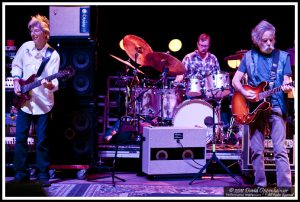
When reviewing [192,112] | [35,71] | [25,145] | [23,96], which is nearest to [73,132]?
[25,145]

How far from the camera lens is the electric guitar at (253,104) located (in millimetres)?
4923

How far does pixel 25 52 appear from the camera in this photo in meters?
5.64

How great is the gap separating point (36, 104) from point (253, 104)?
2.80m

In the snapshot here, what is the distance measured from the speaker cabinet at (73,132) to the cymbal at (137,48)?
5.49ft

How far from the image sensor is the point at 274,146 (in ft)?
16.4

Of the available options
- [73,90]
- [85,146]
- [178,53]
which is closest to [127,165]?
[85,146]

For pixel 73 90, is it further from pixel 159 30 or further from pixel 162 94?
pixel 159 30

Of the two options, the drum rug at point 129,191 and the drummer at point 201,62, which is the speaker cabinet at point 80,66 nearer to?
the drum rug at point 129,191

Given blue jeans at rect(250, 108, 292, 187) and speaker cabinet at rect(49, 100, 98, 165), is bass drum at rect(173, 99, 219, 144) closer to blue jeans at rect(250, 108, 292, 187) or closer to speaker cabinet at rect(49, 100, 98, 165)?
speaker cabinet at rect(49, 100, 98, 165)

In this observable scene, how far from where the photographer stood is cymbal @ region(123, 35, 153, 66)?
7172 mm

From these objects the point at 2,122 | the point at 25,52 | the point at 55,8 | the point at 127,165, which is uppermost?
the point at 55,8

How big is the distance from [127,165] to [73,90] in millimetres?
1700

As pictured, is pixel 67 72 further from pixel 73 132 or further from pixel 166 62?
pixel 166 62

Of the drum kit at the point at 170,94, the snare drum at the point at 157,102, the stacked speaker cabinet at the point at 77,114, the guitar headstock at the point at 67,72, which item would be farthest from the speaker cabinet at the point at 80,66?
the snare drum at the point at 157,102
